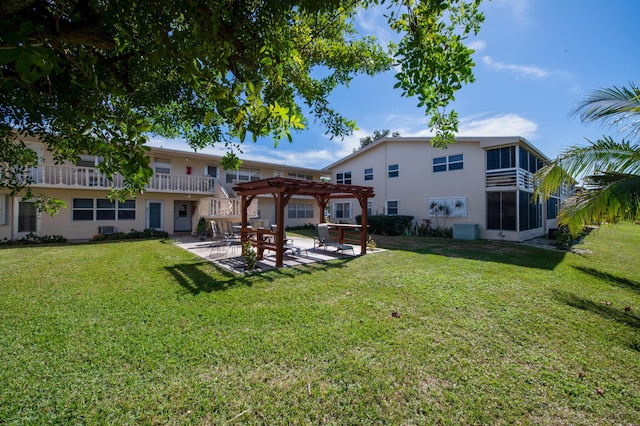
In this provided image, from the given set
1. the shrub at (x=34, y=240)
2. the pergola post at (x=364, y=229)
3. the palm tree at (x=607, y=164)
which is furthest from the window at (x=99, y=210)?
the palm tree at (x=607, y=164)

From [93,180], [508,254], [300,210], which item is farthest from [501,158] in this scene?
[93,180]

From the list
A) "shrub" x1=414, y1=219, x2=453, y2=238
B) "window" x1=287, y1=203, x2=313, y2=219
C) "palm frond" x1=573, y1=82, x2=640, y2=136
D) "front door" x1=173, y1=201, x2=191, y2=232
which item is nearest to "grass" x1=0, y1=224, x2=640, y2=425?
"palm frond" x1=573, y1=82, x2=640, y2=136

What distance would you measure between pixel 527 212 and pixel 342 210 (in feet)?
43.3

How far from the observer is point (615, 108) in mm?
5973

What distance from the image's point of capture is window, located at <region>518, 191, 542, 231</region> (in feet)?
52.0

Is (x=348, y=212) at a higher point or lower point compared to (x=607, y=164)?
lower

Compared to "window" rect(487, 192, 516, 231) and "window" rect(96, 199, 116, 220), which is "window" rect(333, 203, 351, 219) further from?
"window" rect(96, 199, 116, 220)

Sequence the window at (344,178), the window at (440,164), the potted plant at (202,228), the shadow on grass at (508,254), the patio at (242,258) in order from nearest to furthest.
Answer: the patio at (242,258)
the shadow on grass at (508,254)
the potted plant at (202,228)
the window at (440,164)
the window at (344,178)

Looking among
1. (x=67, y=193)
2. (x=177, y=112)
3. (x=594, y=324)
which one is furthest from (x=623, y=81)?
(x=67, y=193)

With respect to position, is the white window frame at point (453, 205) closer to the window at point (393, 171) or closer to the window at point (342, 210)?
the window at point (393, 171)

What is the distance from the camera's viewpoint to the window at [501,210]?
1566 centimetres

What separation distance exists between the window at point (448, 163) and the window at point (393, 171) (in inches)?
110

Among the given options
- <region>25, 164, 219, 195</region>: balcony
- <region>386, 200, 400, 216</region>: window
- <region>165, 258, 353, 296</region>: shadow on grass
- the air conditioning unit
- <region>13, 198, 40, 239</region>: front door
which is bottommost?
<region>165, 258, 353, 296</region>: shadow on grass

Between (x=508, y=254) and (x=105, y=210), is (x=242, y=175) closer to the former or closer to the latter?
(x=105, y=210)
